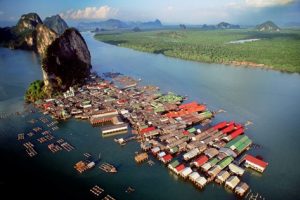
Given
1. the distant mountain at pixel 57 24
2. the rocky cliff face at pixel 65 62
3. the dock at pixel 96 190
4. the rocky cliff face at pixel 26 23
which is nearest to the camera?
the dock at pixel 96 190

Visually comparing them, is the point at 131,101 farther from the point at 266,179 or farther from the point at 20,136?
the point at 266,179

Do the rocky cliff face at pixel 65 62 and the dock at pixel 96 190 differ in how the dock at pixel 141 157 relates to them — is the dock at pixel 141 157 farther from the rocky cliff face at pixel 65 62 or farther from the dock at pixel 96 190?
the rocky cliff face at pixel 65 62

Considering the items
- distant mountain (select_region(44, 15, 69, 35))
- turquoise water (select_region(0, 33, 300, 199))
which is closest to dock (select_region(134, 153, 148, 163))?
turquoise water (select_region(0, 33, 300, 199))

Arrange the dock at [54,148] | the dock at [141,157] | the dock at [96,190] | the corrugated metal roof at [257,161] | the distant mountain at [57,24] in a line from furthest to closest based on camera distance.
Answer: the distant mountain at [57,24]
the dock at [54,148]
the dock at [141,157]
the corrugated metal roof at [257,161]
the dock at [96,190]

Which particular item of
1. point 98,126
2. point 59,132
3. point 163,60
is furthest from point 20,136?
point 163,60

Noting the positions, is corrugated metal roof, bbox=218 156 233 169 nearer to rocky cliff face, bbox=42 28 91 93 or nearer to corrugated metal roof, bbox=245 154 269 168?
corrugated metal roof, bbox=245 154 269 168

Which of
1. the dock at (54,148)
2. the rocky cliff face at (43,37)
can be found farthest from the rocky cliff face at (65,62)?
the rocky cliff face at (43,37)

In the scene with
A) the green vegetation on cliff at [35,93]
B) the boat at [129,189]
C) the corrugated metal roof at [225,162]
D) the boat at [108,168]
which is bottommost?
the boat at [129,189]
